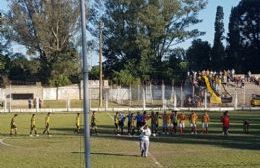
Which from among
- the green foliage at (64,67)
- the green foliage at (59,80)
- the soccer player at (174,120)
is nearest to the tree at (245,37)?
the green foliage at (64,67)

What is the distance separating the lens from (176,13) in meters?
95.3

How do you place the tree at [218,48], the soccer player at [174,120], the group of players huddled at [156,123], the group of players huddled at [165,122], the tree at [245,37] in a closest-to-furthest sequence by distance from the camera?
the group of players huddled at [156,123]
the group of players huddled at [165,122]
the soccer player at [174,120]
the tree at [245,37]
the tree at [218,48]

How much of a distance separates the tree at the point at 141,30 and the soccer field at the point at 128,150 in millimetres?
49210

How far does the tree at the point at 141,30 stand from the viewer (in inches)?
3607

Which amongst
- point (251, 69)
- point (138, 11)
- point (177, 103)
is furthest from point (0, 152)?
point (251, 69)

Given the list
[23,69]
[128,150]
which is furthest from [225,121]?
[23,69]

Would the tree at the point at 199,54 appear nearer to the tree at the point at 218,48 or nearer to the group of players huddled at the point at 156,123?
the tree at the point at 218,48

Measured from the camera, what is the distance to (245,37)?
103125mm

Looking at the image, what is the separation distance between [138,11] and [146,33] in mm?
3828

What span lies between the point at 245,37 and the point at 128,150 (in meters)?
75.8

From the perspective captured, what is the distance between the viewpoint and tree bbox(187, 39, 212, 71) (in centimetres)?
10219

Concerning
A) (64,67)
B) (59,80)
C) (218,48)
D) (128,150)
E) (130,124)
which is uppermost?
(218,48)

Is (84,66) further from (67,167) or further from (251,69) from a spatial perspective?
(251,69)

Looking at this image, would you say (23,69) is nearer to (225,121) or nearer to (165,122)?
(165,122)
